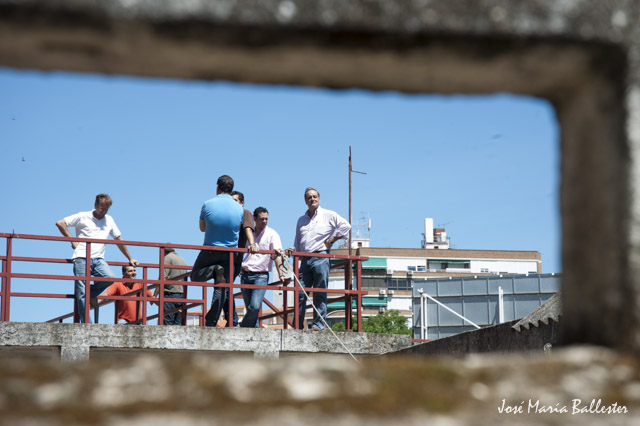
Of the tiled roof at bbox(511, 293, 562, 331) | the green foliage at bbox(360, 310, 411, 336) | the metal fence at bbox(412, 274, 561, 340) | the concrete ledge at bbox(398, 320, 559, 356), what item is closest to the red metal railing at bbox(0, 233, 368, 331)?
the concrete ledge at bbox(398, 320, 559, 356)

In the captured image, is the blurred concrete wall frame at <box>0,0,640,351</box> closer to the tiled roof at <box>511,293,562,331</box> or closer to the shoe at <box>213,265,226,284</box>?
the tiled roof at <box>511,293,562,331</box>

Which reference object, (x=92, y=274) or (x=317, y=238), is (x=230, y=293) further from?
(x=92, y=274)

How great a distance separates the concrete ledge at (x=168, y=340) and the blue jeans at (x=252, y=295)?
0.27 meters

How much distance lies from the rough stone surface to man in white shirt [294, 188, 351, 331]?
27.2ft

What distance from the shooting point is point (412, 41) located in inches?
64.5

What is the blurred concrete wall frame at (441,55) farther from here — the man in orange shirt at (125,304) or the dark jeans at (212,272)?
the man in orange shirt at (125,304)

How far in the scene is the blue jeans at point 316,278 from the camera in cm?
998

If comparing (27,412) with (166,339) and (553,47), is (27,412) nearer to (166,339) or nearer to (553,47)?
(553,47)

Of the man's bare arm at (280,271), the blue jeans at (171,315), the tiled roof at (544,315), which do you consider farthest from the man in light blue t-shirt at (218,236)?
the tiled roof at (544,315)

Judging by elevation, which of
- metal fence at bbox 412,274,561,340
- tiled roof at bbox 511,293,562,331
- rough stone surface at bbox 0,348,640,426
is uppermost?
rough stone surface at bbox 0,348,640,426

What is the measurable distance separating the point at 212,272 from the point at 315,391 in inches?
330

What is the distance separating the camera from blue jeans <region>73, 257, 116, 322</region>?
30.6 ft

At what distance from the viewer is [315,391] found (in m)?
1.46

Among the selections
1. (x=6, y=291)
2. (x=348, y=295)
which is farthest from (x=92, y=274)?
(x=348, y=295)
